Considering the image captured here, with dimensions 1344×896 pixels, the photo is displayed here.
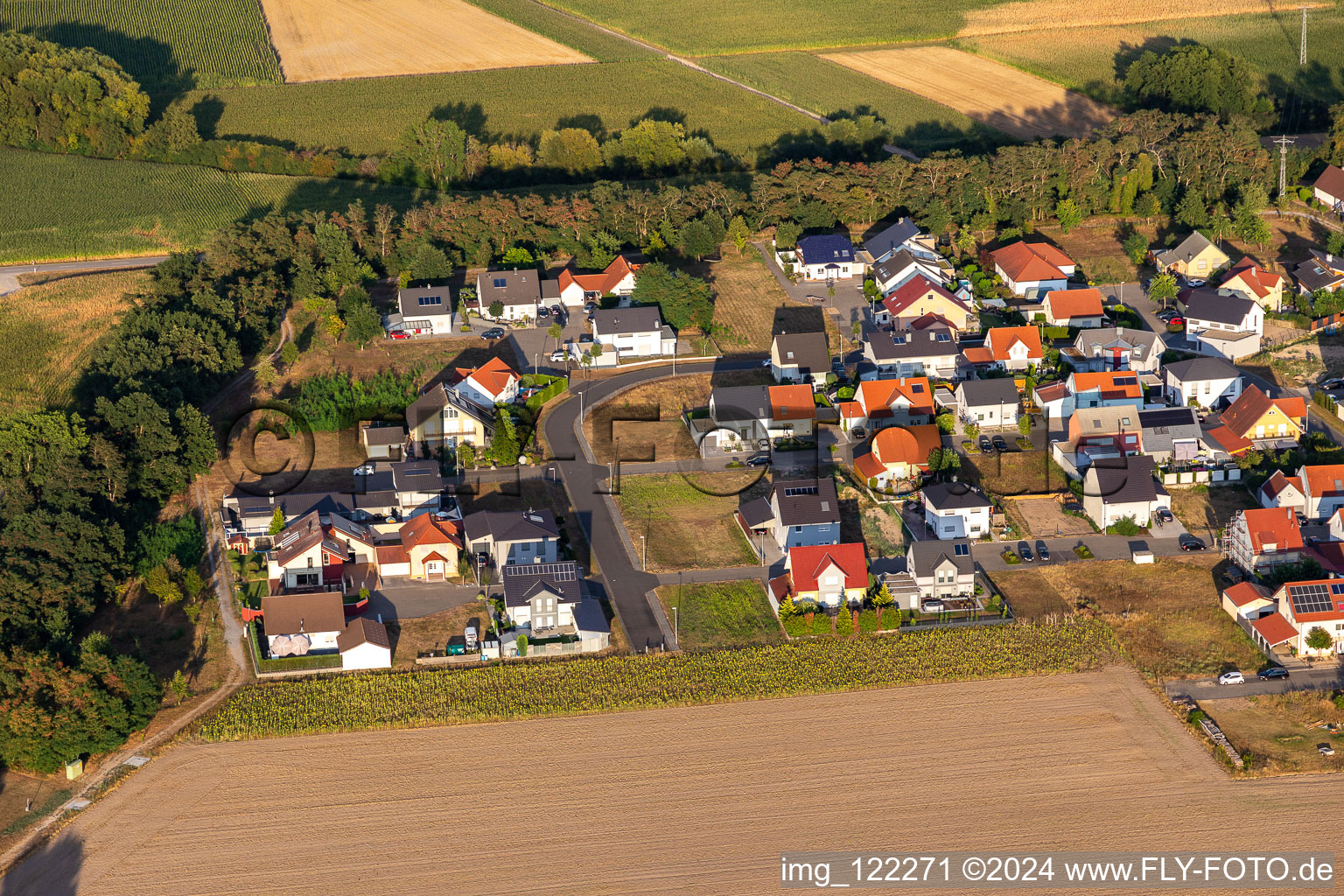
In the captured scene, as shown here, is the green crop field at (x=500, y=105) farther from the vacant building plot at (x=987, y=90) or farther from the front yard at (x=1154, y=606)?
the front yard at (x=1154, y=606)

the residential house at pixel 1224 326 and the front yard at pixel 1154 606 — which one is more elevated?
the residential house at pixel 1224 326

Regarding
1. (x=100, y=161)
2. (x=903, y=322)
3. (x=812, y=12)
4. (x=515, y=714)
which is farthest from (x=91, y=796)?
(x=812, y=12)

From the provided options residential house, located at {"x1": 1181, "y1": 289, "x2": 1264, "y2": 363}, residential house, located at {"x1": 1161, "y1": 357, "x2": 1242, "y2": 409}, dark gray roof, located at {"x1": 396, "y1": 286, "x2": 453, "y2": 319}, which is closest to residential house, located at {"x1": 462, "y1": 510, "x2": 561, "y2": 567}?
dark gray roof, located at {"x1": 396, "y1": 286, "x2": 453, "y2": 319}

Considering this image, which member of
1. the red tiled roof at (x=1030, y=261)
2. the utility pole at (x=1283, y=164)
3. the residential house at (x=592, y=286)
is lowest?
the red tiled roof at (x=1030, y=261)

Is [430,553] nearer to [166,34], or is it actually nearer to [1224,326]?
[1224,326]

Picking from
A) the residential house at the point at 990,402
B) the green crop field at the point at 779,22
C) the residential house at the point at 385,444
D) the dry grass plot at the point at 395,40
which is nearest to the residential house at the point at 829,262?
the residential house at the point at 990,402

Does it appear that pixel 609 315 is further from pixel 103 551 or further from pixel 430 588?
pixel 103 551

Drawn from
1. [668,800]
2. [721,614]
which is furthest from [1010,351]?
[668,800]

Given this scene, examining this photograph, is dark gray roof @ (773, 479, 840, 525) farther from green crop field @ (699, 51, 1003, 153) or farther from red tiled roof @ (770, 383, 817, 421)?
green crop field @ (699, 51, 1003, 153)
